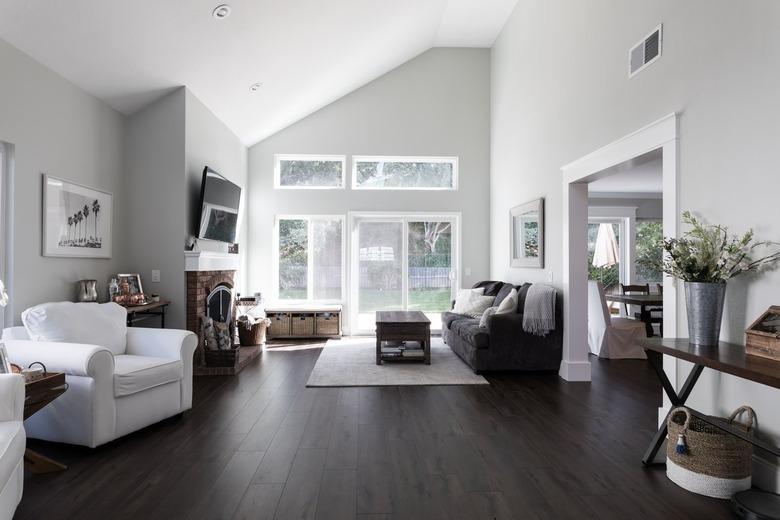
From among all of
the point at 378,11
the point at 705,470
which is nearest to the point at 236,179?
the point at 378,11

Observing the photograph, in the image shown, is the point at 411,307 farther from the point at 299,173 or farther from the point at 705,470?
the point at 705,470

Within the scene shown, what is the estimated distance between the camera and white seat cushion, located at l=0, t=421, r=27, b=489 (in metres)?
1.77

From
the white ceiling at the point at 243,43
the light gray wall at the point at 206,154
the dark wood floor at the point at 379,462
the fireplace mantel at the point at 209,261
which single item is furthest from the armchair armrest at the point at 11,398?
the light gray wall at the point at 206,154

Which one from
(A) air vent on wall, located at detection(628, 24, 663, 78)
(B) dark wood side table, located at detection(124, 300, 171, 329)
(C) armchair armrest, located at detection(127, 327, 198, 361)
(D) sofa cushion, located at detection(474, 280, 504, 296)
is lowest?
(C) armchair armrest, located at detection(127, 327, 198, 361)

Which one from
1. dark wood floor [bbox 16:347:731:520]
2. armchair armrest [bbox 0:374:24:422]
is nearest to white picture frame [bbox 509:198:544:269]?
dark wood floor [bbox 16:347:731:520]

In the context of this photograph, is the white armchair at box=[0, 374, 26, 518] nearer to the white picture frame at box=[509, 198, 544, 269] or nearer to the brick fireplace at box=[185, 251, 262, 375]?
the brick fireplace at box=[185, 251, 262, 375]

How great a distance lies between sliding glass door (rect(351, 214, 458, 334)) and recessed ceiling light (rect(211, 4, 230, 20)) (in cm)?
383

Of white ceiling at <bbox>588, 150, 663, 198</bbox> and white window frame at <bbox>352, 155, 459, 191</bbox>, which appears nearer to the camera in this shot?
white ceiling at <bbox>588, 150, 663, 198</bbox>

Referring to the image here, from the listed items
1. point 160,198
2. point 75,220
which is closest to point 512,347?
point 160,198

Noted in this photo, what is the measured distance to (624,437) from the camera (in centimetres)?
305

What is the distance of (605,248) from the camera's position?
27.4 feet

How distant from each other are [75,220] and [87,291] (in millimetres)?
624

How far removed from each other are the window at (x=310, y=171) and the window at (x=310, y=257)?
538 mm

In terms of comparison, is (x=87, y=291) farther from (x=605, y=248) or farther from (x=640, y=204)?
(x=640, y=204)
